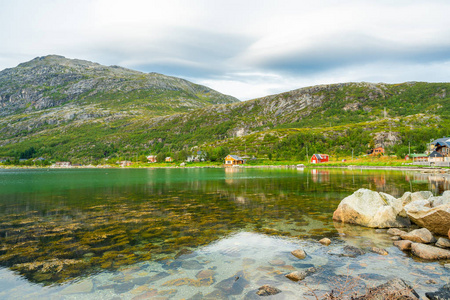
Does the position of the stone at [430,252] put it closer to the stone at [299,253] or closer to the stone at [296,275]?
the stone at [299,253]

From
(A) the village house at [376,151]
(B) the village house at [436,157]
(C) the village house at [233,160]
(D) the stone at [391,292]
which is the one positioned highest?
(A) the village house at [376,151]

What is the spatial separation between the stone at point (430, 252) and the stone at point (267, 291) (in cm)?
839

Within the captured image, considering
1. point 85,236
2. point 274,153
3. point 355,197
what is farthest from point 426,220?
point 274,153

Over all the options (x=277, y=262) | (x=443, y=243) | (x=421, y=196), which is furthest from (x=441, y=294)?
(x=421, y=196)

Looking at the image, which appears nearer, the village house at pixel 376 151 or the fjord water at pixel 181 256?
the fjord water at pixel 181 256

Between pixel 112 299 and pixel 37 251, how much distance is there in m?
8.02

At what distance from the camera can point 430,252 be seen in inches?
486

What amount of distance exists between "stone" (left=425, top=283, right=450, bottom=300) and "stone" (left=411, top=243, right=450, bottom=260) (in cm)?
415

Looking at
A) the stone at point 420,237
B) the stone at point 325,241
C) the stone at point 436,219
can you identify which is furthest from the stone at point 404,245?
the stone at point 436,219

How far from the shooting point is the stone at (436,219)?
1548 centimetres

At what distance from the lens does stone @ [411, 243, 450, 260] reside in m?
12.1

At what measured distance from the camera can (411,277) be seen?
10164 mm

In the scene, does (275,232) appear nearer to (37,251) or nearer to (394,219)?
(394,219)

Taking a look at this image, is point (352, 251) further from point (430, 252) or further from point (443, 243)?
point (443, 243)
